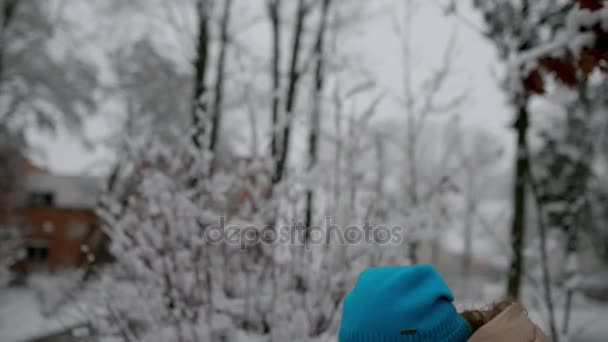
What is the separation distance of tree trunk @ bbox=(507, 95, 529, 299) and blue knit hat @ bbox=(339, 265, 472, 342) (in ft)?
6.63

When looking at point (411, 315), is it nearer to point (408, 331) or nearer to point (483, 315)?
point (408, 331)

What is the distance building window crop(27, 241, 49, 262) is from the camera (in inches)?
1068

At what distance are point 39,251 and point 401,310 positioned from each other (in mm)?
31201

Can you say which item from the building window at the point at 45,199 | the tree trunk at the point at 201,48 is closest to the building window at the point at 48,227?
the building window at the point at 45,199

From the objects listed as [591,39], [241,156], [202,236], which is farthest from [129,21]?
[591,39]

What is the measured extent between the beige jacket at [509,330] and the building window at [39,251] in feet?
100

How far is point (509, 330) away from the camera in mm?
1476

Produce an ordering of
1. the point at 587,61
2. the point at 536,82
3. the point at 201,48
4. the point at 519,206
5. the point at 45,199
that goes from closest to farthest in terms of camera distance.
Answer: the point at 587,61
the point at 536,82
the point at 519,206
the point at 201,48
the point at 45,199

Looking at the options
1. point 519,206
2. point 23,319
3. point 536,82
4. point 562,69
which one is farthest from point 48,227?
point 562,69

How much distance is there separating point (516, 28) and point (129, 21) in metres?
9.75

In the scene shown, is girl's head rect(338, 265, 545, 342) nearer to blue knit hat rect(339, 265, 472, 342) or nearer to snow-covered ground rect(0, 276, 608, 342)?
blue knit hat rect(339, 265, 472, 342)

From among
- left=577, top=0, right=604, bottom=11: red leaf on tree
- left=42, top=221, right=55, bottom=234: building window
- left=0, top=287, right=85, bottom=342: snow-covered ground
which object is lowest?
left=42, top=221, right=55, bottom=234: building window

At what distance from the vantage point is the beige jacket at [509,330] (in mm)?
1468

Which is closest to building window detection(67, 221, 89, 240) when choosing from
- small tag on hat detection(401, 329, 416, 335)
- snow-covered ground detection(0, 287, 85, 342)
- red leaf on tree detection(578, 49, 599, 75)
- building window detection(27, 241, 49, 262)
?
building window detection(27, 241, 49, 262)
